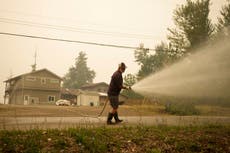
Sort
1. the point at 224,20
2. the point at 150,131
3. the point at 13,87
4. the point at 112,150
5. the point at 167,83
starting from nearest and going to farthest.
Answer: the point at 112,150 → the point at 150,131 → the point at 167,83 → the point at 224,20 → the point at 13,87

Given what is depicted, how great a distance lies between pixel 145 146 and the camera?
689 centimetres

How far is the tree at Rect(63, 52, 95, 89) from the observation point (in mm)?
103062

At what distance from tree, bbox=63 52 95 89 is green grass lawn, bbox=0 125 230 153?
311 feet

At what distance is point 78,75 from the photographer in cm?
10388

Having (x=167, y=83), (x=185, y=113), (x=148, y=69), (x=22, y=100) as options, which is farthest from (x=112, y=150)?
A: (x=148, y=69)

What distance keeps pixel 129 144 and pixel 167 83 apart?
1162cm

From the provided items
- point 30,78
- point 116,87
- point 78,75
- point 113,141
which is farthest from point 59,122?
point 78,75

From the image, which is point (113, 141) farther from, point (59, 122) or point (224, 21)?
point (224, 21)

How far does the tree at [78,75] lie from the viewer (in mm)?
103062

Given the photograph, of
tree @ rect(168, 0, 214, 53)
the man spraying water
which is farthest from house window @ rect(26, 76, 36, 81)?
the man spraying water

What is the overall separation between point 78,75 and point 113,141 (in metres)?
98.0

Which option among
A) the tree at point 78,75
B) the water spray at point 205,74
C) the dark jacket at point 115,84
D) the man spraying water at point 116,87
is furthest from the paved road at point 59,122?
the tree at point 78,75

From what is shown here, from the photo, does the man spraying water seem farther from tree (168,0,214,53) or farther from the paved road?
tree (168,0,214,53)

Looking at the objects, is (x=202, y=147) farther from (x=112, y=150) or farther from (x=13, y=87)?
(x=13, y=87)
